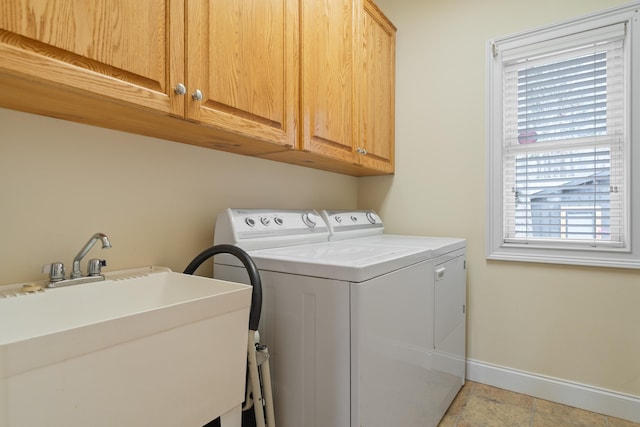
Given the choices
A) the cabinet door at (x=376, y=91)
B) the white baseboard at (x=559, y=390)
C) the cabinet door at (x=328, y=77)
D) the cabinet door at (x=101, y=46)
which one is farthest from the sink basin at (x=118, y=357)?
the white baseboard at (x=559, y=390)

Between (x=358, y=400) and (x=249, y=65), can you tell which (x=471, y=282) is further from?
(x=249, y=65)

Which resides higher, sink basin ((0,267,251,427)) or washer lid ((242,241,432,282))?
washer lid ((242,241,432,282))

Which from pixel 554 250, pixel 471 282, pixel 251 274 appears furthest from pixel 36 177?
pixel 554 250

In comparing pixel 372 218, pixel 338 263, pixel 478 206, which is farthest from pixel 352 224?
pixel 338 263

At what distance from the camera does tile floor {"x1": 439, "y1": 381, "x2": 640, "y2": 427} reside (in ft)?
5.65

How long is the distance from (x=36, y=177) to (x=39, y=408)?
745 mm

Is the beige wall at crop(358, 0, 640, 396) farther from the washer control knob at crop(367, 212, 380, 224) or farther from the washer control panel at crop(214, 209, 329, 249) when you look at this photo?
the washer control panel at crop(214, 209, 329, 249)

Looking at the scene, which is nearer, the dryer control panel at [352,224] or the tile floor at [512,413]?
the tile floor at [512,413]

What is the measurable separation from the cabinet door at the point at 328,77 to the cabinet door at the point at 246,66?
0.08 meters

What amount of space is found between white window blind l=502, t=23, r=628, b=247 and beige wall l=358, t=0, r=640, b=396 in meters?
0.16

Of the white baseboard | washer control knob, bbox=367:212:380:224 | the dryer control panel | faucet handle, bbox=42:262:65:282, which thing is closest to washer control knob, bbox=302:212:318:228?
the dryer control panel

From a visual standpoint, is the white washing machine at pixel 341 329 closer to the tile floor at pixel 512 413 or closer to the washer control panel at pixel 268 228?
the washer control panel at pixel 268 228

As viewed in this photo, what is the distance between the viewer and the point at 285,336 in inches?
46.3

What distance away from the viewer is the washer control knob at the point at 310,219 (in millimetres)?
1777
